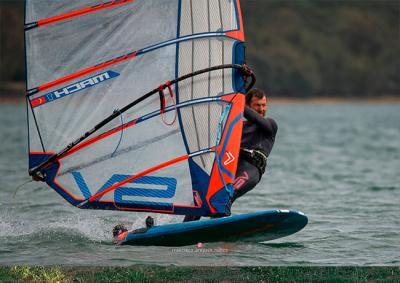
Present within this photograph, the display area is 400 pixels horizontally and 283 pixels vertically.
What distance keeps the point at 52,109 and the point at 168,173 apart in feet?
4.54

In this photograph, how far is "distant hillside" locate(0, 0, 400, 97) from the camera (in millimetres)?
96375

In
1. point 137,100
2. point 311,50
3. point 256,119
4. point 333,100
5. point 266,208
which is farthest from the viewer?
point 311,50

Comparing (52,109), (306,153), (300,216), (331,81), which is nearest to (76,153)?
(52,109)

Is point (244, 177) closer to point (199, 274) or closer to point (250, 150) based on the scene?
point (250, 150)

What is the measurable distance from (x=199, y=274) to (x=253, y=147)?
6.82 feet

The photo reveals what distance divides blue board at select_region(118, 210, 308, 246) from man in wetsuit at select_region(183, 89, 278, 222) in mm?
377

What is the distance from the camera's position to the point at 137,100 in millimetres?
8094

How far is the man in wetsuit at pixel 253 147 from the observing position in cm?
838

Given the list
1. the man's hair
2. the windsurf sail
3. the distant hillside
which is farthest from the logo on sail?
the distant hillside

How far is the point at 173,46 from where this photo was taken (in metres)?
8.14

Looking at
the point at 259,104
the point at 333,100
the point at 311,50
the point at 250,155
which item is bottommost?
the point at 333,100

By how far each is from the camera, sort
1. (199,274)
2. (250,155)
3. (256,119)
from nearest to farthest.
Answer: (199,274) → (256,119) → (250,155)

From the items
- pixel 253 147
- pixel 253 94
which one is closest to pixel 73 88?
pixel 253 94

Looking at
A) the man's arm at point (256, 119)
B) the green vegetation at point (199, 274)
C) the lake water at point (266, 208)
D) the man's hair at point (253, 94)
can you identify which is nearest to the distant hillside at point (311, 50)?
the lake water at point (266, 208)
